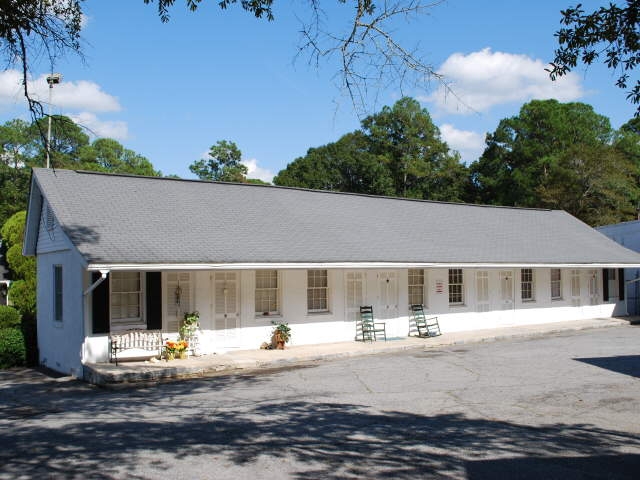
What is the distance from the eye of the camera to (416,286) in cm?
2038

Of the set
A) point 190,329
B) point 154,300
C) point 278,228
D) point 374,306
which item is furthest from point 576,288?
point 154,300

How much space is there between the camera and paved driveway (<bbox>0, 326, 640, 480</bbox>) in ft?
22.4

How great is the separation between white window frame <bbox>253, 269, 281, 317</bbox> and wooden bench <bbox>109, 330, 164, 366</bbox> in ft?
9.84

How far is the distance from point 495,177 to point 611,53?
44.7m

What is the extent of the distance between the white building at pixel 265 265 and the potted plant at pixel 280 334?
28 centimetres

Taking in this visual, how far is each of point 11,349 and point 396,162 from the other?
137 feet

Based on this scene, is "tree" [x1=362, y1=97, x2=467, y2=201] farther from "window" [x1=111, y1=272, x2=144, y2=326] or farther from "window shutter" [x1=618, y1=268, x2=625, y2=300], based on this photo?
"window" [x1=111, y1=272, x2=144, y2=326]

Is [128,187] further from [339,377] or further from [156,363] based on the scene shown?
[339,377]

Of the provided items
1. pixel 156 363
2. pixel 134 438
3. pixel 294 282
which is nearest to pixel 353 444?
pixel 134 438

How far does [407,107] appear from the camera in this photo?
55.0m

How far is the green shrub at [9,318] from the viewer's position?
1986 cm

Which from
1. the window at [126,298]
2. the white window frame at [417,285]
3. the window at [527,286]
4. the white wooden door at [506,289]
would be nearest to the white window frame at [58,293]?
the window at [126,298]

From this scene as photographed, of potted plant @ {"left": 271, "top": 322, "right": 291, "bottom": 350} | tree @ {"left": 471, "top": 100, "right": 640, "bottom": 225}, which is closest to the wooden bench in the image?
potted plant @ {"left": 271, "top": 322, "right": 291, "bottom": 350}

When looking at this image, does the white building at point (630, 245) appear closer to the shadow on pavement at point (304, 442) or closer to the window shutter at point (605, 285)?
the window shutter at point (605, 285)
